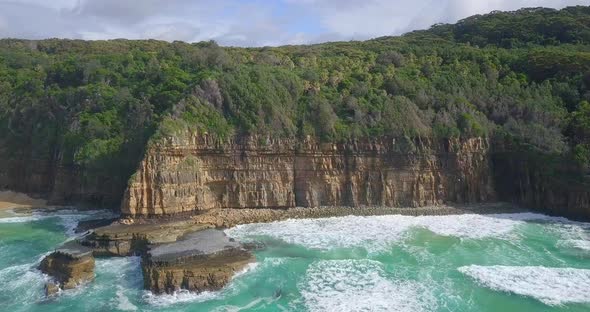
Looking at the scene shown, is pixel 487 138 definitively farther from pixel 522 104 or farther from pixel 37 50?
pixel 37 50

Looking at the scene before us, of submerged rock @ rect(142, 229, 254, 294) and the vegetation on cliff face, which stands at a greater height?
the vegetation on cliff face

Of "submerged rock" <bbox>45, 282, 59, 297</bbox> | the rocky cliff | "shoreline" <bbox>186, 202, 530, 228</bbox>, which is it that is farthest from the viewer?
the rocky cliff

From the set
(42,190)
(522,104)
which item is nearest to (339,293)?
(522,104)

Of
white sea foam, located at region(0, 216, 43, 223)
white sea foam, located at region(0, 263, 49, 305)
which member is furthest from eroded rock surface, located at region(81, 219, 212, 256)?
white sea foam, located at region(0, 216, 43, 223)

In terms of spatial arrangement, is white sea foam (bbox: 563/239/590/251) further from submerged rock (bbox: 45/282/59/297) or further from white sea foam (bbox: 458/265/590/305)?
submerged rock (bbox: 45/282/59/297)

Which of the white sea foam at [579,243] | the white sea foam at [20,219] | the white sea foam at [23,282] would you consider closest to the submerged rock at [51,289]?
the white sea foam at [23,282]

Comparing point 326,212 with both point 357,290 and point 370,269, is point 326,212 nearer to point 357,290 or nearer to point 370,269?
point 370,269

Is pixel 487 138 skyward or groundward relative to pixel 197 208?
skyward
